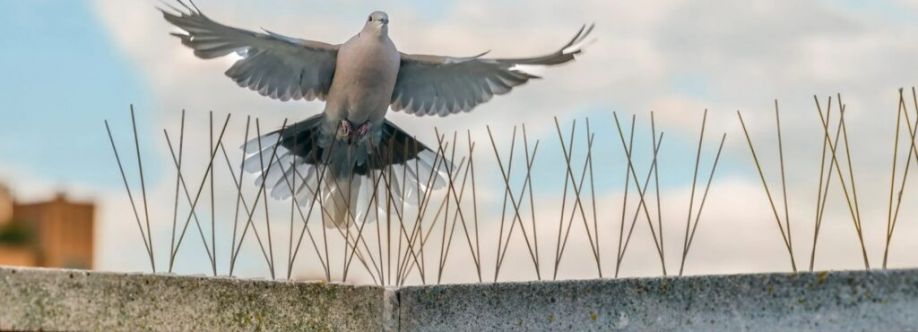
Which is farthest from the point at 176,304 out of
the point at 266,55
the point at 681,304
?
the point at 266,55

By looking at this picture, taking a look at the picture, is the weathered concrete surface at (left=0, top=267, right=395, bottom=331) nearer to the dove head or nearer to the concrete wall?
the concrete wall

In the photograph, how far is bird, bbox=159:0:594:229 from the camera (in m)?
5.98

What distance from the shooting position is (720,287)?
12.5 ft

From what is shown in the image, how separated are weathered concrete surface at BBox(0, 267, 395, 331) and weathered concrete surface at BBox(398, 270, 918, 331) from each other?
24 cm

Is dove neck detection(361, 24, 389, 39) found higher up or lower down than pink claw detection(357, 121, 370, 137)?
higher up

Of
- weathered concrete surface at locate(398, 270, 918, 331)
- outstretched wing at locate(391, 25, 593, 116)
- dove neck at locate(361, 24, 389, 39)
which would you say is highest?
dove neck at locate(361, 24, 389, 39)

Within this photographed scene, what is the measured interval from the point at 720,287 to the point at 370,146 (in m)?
3.15

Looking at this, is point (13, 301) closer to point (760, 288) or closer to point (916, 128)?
point (760, 288)

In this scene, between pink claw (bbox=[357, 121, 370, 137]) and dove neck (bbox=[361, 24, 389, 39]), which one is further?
pink claw (bbox=[357, 121, 370, 137])

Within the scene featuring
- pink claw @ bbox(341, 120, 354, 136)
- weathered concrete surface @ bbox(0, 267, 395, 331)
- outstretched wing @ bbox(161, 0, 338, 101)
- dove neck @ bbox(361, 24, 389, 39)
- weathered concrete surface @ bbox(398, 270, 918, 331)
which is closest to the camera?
weathered concrete surface @ bbox(0, 267, 395, 331)

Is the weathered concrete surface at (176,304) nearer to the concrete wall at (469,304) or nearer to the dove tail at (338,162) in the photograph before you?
the concrete wall at (469,304)

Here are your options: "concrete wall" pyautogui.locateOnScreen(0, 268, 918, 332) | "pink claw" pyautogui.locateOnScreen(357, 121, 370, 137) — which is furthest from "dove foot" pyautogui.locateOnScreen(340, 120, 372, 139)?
"concrete wall" pyautogui.locateOnScreen(0, 268, 918, 332)

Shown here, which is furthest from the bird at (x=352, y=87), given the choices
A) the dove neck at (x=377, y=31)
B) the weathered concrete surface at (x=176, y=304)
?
the weathered concrete surface at (x=176, y=304)

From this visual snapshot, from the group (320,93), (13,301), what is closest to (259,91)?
(320,93)
